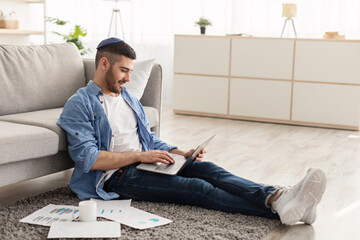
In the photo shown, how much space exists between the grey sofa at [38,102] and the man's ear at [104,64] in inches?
15.4

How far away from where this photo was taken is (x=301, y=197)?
221cm

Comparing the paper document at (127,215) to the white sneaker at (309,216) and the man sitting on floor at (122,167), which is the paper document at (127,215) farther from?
the white sneaker at (309,216)

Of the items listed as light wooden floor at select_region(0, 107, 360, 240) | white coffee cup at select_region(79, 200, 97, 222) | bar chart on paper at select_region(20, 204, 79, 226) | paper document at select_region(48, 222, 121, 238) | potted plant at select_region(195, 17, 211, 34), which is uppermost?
Answer: potted plant at select_region(195, 17, 211, 34)

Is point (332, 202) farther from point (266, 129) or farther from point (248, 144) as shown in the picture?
point (266, 129)

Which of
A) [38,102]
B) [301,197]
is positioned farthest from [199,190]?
[38,102]

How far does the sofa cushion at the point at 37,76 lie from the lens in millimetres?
3068

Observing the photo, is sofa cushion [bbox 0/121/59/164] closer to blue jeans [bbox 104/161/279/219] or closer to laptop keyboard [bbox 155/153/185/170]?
blue jeans [bbox 104/161/279/219]

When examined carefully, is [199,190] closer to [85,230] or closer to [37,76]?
[85,230]

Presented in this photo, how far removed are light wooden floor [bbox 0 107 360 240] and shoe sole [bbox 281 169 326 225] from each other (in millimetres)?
117

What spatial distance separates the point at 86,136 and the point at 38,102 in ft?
2.95

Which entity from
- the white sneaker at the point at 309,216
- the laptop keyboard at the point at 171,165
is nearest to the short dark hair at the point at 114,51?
the laptop keyboard at the point at 171,165

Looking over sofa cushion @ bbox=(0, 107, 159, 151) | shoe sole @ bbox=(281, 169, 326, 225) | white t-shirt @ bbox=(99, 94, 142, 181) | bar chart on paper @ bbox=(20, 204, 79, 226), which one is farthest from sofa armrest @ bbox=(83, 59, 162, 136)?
shoe sole @ bbox=(281, 169, 326, 225)

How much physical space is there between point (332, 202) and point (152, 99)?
Result: 1388 millimetres

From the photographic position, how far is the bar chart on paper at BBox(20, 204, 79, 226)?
227 cm
